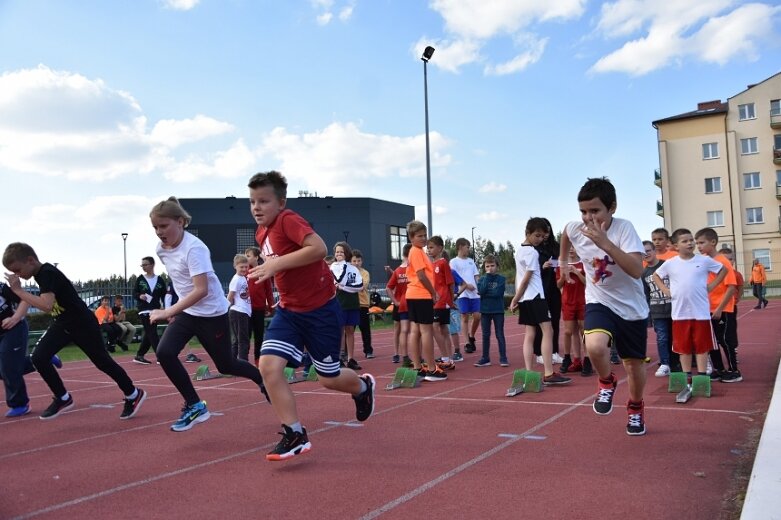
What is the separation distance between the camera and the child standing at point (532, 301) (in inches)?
305

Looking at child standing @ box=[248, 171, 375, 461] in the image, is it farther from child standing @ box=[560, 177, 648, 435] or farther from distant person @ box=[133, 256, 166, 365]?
distant person @ box=[133, 256, 166, 365]

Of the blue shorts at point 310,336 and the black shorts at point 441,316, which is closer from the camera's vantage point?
the blue shorts at point 310,336

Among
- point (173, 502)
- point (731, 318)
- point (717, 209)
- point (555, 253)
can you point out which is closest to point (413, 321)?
point (555, 253)

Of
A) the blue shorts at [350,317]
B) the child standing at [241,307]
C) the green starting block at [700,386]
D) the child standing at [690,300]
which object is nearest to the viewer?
the green starting block at [700,386]

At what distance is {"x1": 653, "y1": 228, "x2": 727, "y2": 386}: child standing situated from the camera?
7137 mm

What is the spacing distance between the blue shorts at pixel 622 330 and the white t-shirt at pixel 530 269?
2.79 metres

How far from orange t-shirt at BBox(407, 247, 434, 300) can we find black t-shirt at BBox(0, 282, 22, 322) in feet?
14.4

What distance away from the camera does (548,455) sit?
457cm

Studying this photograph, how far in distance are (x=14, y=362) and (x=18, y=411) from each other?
0.54 meters

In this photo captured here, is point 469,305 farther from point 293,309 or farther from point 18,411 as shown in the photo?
point 293,309

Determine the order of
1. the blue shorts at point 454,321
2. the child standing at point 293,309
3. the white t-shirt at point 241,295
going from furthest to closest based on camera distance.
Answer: the blue shorts at point 454,321 < the white t-shirt at point 241,295 < the child standing at point 293,309

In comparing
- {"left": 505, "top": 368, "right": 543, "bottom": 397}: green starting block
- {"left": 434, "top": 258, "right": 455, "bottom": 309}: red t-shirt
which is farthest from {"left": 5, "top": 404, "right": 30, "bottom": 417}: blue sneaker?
{"left": 434, "top": 258, "right": 455, "bottom": 309}: red t-shirt

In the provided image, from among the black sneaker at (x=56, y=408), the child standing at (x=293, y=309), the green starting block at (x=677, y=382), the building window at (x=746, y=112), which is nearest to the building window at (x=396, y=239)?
the building window at (x=746, y=112)

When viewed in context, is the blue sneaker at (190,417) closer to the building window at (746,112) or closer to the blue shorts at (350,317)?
the blue shorts at (350,317)
